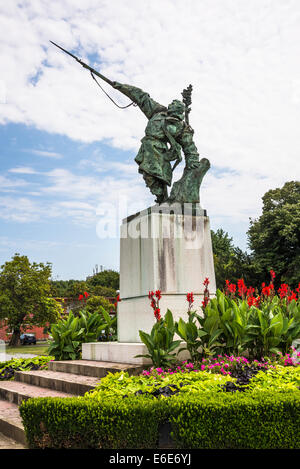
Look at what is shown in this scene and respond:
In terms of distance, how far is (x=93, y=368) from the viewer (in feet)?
20.6

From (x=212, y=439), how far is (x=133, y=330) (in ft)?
13.0

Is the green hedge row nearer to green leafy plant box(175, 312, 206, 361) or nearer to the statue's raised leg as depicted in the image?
green leafy plant box(175, 312, 206, 361)

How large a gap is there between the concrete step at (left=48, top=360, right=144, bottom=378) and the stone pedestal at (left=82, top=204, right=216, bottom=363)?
38 cm

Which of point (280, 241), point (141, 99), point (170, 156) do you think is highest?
point (141, 99)

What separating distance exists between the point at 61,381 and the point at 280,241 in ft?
63.4

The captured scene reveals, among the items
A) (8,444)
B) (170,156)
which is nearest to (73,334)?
(8,444)

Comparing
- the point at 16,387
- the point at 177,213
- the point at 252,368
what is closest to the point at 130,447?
the point at 252,368

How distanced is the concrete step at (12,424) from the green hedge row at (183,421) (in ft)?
3.17

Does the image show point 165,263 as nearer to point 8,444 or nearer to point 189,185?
point 189,185

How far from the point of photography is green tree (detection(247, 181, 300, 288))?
2220 centimetres

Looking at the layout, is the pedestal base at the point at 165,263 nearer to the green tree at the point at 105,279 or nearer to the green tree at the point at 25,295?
the green tree at the point at 25,295

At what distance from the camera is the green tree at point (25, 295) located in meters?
29.0

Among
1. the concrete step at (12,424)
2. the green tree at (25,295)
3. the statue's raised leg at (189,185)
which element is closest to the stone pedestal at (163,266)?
the statue's raised leg at (189,185)

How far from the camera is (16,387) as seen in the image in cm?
671
